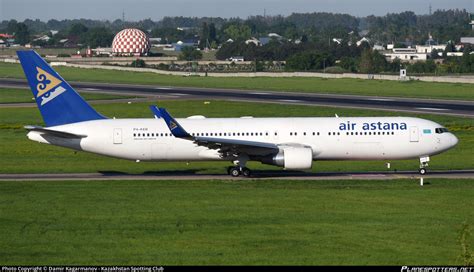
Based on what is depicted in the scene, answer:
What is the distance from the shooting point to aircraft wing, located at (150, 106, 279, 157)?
5469 centimetres

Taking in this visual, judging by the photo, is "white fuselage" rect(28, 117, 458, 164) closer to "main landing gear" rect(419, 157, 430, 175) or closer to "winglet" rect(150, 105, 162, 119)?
"main landing gear" rect(419, 157, 430, 175)

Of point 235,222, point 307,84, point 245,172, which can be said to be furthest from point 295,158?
point 307,84

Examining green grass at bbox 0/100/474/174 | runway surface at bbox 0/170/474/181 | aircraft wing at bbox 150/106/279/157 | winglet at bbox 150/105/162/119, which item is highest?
winglet at bbox 150/105/162/119

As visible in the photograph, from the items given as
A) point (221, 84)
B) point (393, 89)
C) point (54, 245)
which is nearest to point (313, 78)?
point (221, 84)

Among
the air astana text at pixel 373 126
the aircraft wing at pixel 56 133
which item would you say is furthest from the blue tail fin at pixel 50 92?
the air astana text at pixel 373 126

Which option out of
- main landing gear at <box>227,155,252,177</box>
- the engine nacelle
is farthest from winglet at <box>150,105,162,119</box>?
the engine nacelle

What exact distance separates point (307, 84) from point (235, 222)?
109m

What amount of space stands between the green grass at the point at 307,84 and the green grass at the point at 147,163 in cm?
2921

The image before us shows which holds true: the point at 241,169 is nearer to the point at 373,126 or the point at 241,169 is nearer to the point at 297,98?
the point at 373,126

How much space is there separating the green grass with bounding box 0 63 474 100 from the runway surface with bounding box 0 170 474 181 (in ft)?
205

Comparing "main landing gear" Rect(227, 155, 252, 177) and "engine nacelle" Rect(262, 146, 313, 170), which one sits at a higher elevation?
"engine nacelle" Rect(262, 146, 313, 170)

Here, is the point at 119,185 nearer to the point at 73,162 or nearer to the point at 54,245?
the point at 73,162

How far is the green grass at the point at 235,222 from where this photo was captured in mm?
33750

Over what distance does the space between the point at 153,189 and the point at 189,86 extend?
98900 millimetres
